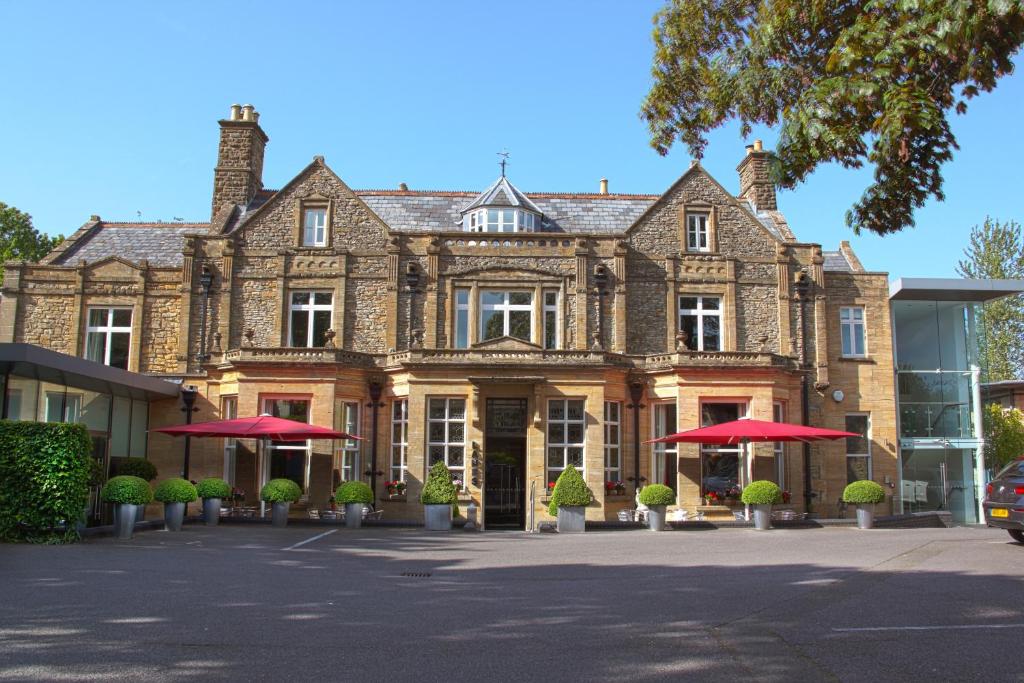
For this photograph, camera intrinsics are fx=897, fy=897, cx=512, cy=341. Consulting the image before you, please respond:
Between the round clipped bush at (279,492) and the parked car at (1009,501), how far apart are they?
1473cm

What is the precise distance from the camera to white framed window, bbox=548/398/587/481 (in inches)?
939

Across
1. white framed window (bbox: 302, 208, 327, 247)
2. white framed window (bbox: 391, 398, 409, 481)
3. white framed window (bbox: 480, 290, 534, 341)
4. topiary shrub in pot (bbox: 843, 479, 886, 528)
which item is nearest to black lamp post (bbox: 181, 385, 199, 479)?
white framed window (bbox: 302, 208, 327, 247)

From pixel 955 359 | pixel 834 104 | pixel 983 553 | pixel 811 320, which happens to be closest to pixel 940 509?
pixel 955 359

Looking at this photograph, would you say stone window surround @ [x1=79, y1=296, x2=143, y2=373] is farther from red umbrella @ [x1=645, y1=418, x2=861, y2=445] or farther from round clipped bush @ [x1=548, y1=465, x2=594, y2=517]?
red umbrella @ [x1=645, y1=418, x2=861, y2=445]

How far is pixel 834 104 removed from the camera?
27.9 ft

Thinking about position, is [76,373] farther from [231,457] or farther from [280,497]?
[231,457]

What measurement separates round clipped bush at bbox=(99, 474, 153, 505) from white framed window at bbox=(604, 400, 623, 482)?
11996 millimetres

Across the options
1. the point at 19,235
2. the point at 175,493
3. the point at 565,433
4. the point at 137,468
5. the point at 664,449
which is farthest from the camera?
the point at 19,235

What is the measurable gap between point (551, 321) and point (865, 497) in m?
9.73

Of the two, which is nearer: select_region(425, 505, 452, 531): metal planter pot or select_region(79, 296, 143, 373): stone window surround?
select_region(425, 505, 452, 531): metal planter pot

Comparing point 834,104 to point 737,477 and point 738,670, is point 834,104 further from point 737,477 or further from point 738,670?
point 737,477

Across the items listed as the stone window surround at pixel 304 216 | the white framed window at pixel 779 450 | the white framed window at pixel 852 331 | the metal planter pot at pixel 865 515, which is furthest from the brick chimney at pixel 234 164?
the metal planter pot at pixel 865 515

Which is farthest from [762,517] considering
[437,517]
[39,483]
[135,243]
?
Result: [135,243]

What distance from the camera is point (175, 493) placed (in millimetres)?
19094
